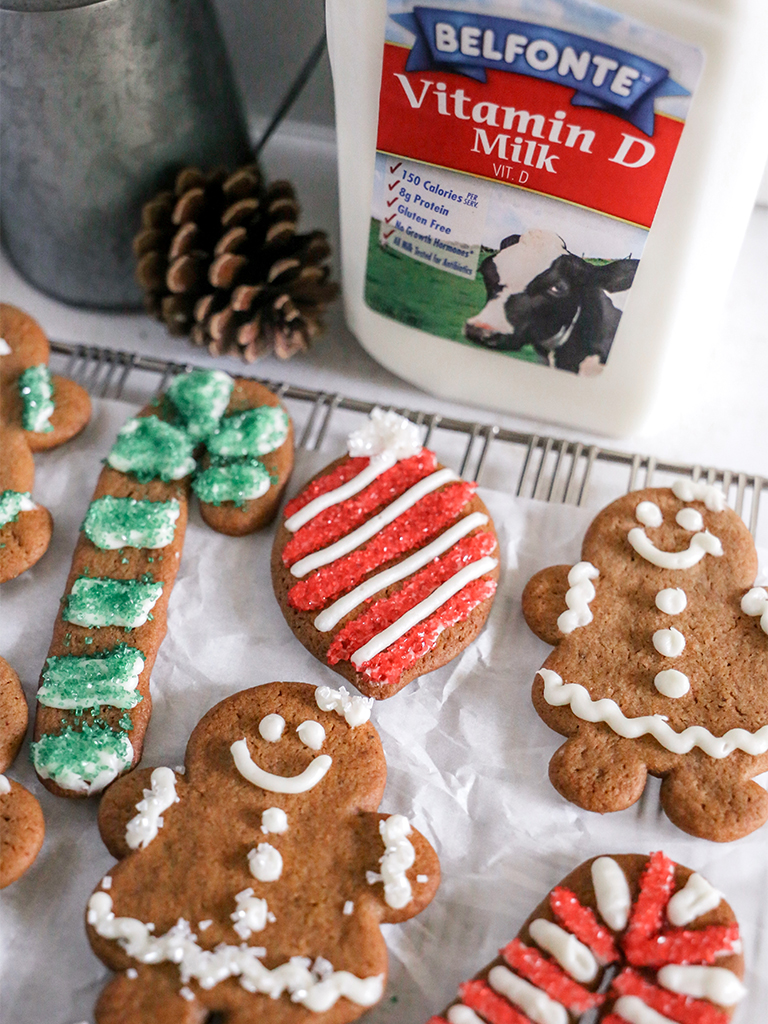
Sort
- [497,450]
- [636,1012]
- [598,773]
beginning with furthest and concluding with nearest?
[497,450]
[598,773]
[636,1012]

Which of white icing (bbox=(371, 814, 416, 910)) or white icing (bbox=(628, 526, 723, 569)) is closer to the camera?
white icing (bbox=(371, 814, 416, 910))

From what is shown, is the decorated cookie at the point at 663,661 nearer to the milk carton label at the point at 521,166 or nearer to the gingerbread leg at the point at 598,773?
the gingerbread leg at the point at 598,773

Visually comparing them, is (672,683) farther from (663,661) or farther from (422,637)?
(422,637)

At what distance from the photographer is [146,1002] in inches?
25.5

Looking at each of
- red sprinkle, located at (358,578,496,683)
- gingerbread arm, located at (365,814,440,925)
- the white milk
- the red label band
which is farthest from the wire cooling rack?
gingerbread arm, located at (365,814,440,925)

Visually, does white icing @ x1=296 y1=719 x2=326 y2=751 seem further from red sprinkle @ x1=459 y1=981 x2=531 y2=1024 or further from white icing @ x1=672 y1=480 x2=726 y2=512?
white icing @ x1=672 y1=480 x2=726 y2=512

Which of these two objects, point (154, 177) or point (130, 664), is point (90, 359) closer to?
point (154, 177)

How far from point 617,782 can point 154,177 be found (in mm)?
730

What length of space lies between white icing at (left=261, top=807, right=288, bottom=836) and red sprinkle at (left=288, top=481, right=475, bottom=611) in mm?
178

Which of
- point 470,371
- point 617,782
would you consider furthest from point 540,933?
point 470,371

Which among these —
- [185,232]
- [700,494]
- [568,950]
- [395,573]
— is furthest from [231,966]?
[185,232]

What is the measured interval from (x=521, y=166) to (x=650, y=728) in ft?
1.53

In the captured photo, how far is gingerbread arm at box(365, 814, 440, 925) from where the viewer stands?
27.0 inches

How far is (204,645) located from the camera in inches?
32.7
